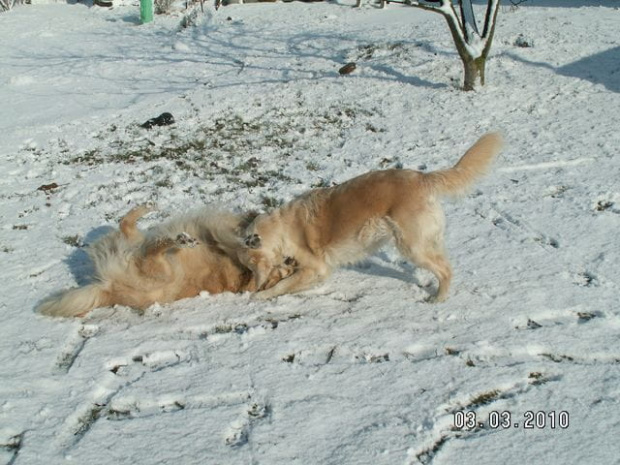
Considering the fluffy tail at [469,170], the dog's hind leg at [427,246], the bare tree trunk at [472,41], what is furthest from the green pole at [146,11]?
the dog's hind leg at [427,246]

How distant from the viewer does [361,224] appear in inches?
156

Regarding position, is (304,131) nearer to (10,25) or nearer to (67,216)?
(67,216)

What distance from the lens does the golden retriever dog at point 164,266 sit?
401 cm

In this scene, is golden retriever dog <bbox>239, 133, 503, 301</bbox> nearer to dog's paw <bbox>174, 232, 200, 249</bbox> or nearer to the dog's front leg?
the dog's front leg

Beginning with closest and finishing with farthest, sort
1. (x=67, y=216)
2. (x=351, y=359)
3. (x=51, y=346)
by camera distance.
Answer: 1. (x=351, y=359)
2. (x=51, y=346)
3. (x=67, y=216)

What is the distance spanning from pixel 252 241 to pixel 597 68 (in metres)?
6.33

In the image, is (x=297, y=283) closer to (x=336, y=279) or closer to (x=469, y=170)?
(x=336, y=279)

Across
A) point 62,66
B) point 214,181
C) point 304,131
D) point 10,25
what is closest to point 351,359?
point 214,181

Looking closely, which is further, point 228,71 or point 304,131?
point 228,71

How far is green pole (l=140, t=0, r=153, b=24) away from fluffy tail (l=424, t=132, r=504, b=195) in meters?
13.0

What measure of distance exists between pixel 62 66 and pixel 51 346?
9.01 m

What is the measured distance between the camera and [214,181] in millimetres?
5977

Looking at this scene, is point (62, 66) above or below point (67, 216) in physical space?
above

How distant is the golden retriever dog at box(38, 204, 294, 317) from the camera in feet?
13.1
